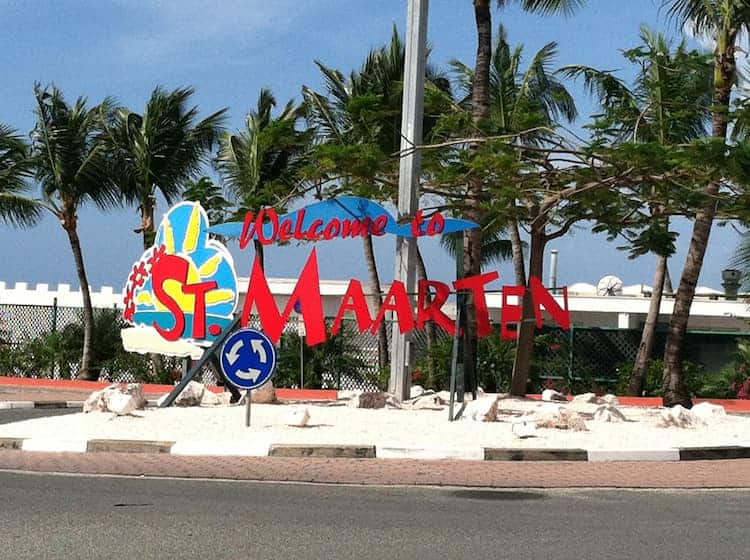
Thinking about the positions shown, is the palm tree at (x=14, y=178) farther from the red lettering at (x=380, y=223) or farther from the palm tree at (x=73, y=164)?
the red lettering at (x=380, y=223)

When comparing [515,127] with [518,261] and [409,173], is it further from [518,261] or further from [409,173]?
[518,261]

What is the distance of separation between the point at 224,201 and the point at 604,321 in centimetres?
1460

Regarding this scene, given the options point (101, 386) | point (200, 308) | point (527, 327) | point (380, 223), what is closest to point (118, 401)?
point (200, 308)

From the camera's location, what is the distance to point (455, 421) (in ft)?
47.6

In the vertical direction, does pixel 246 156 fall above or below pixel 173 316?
above

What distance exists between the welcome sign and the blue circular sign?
301 centimetres

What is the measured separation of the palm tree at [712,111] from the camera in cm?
1797

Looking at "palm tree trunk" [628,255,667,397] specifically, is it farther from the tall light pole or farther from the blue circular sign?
the blue circular sign

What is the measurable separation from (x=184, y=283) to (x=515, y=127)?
18.6 feet

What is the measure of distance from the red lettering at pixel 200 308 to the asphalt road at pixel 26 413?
8.16 feet

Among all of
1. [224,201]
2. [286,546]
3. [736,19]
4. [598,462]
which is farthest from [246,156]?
[286,546]

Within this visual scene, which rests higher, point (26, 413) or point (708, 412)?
point (708, 412)

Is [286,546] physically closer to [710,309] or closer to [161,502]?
[161,502]

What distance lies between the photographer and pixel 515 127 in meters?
17.9
